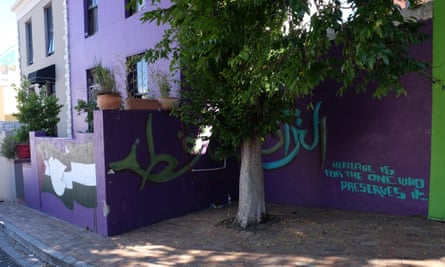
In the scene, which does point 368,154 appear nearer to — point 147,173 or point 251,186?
point 251,186

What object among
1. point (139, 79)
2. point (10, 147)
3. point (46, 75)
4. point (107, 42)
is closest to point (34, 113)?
point (10, 147)

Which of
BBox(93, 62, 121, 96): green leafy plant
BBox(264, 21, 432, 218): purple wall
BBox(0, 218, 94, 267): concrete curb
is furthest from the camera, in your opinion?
BBox(93, 62, 121, 96): green leafy plant

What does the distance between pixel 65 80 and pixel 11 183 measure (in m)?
3.82

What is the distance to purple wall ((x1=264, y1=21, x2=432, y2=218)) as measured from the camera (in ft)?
19.7

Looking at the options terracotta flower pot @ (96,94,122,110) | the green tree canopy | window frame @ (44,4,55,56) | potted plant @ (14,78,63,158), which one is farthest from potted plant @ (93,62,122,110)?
window frame @ (44,4,55,56)

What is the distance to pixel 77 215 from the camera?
725 centimetres

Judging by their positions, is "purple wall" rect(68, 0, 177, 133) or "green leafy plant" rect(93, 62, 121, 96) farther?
"purple wall" rect(68, 0, 177, 133)

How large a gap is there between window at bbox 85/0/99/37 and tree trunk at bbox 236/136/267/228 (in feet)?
24.4

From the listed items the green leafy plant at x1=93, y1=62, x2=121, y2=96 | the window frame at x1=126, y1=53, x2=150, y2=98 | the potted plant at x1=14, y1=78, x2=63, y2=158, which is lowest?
the potted plant at x1=14, y1=78, x2=63, y2=158

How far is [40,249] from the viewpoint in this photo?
236 inches

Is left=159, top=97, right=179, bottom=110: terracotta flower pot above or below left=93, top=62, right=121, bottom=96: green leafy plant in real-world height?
below

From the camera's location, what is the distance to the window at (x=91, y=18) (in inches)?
447

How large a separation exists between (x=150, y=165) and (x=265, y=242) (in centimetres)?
250

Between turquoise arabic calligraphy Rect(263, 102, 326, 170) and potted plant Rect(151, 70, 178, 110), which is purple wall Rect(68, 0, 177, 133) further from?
turquoise arabic calligraphy Rect(263, 102, 326, 170)
